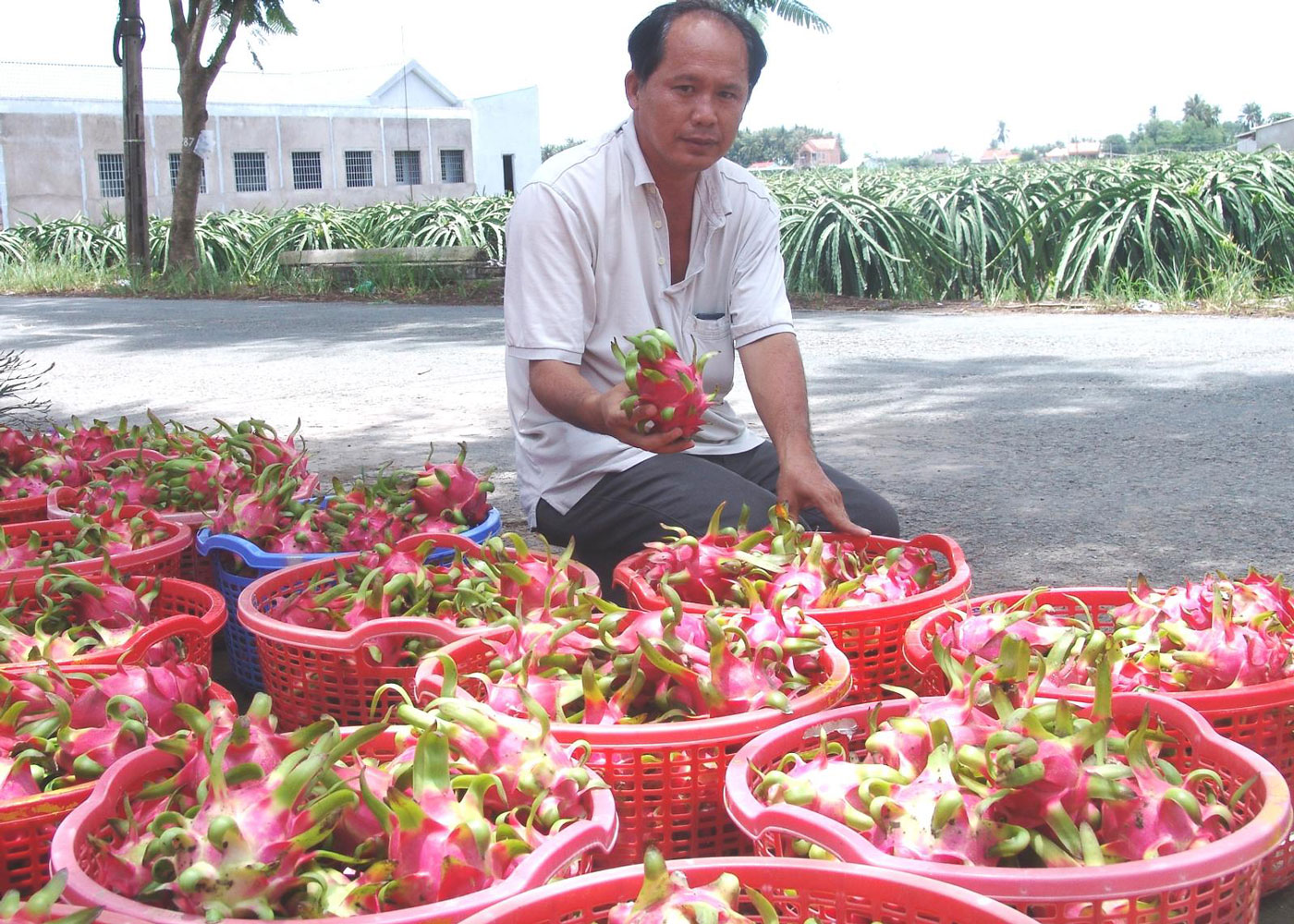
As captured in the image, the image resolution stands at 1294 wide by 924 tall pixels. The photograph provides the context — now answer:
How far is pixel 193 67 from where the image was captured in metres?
15.7

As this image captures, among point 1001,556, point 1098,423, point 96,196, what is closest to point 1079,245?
point 1098,423

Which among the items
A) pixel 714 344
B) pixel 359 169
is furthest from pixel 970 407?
pixel 359 169

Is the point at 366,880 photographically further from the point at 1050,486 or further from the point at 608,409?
the point at 1050,486

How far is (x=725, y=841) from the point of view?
6.06 ft

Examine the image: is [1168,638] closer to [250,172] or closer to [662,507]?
[662,507]

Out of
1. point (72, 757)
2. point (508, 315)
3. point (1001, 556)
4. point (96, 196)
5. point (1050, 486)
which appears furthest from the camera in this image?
point (96, 196)

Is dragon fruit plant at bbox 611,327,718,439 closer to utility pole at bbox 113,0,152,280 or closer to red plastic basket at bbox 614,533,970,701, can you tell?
red plastic basket at bbox 614,533,970,701

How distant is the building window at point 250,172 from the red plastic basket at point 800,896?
37545 millimetres

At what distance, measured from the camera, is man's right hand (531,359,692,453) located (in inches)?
98.0

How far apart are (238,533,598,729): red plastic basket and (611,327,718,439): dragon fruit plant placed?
1.13 ft

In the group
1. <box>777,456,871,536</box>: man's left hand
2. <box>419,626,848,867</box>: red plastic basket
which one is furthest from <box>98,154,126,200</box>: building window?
<box>419,626,848,867</box>: red plastic basket

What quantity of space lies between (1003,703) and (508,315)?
1.81m

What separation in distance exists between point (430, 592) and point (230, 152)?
118 feet

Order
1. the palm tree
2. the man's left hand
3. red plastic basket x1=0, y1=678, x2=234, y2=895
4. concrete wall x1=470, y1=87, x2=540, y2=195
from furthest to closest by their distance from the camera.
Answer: concrete wall x1=470, y1=87, x2=540, y2=195 → the palm tree → the man's left hand → red plastic basket x1=0, y1=678, x2=234, y2=895
